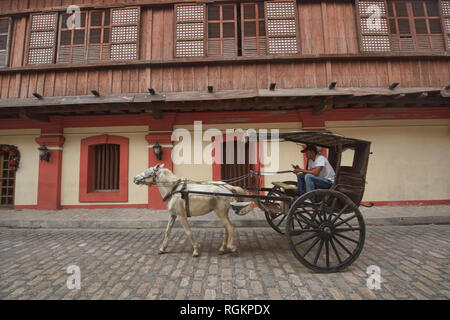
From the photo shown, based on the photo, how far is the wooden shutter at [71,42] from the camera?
642cm

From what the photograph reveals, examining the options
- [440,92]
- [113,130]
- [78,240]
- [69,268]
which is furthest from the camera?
[113,130]

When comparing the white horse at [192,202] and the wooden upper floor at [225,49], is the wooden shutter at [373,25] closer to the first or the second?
the wooden upper floor at [225,49]

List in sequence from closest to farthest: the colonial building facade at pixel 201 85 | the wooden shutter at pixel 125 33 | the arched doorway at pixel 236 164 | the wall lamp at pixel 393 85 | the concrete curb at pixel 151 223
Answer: the concrete curb at pixel 151 223 < the wall lamp at pixel 393 85 < the colonial building facade at pixel 201 85 < the wooden shutter at pixel 125 33 < the arched doorway at pixel 236 164

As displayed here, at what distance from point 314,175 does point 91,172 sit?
7.33 meters

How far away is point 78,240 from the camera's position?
4211mm

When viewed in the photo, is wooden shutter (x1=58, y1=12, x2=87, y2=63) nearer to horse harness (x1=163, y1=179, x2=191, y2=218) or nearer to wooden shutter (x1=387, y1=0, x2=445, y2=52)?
horse harness (x1=163, y1=179, x2=191, y2=218)

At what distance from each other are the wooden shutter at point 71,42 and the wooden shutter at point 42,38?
0.22 meters

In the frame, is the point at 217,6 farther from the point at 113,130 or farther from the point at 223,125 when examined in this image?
the point at 113,130

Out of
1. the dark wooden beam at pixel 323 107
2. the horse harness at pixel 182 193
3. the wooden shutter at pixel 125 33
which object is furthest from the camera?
the wooden shutter at pixel 125 33

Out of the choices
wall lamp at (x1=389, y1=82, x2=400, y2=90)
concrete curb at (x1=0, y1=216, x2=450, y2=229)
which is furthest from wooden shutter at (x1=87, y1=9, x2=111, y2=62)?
wall lamp at (x1=389, y1=82, x2=400, y2=90)

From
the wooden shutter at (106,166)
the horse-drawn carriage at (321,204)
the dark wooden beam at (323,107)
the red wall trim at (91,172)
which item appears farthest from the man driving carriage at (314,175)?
the wooden shutter at (106,166)

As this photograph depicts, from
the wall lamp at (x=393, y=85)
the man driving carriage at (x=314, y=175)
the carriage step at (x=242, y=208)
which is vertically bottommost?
the carriage step at (x=242, y=208)
